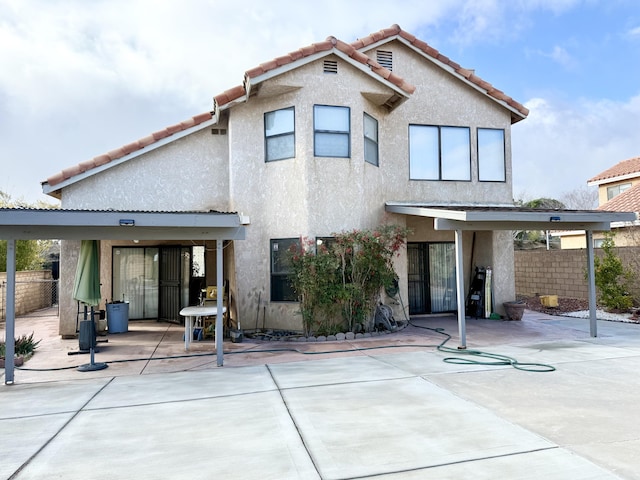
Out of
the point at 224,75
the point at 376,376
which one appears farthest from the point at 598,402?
the point at 224,75

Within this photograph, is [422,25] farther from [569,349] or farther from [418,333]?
[569,349]

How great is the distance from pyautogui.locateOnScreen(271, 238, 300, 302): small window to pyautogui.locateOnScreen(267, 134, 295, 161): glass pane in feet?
7.23

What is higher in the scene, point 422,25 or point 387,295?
point 422,25

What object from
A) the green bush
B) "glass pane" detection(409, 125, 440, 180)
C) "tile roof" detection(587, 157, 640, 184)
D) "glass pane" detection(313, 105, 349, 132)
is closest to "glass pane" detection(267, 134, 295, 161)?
"glass pane" detection(313, 105, 349, 132)

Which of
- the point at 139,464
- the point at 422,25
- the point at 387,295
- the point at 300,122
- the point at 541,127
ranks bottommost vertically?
the point at 139,464

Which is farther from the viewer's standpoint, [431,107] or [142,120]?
[142,120]

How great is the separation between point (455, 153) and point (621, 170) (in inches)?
716

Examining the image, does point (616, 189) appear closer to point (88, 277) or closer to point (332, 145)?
point (332, 145)

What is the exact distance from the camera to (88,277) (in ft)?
31.5

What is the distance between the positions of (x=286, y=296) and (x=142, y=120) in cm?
2234

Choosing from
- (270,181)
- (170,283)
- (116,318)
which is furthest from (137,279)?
(270,181)

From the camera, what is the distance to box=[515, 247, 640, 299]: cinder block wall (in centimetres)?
1506

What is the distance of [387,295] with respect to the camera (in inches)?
487

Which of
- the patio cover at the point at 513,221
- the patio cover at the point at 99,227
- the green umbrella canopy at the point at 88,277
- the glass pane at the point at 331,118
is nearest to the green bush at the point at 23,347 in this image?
the green umbrella canopy at the point at 88,277
